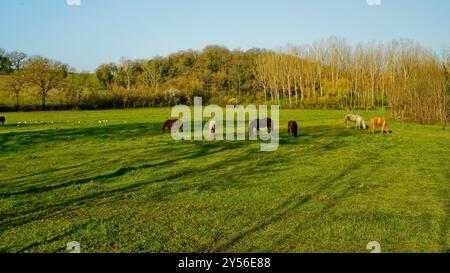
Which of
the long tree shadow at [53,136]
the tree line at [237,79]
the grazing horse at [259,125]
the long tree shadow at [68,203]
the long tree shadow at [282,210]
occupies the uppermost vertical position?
the tree line at [237,79]

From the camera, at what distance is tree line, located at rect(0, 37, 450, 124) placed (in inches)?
2926

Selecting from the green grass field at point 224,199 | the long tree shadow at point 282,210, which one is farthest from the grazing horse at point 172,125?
the long tree shadow at point 282,210

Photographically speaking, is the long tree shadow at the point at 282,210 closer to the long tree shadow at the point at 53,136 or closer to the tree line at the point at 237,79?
the long tree shadow at the point at 53,136

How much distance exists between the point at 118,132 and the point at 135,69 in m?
84.1

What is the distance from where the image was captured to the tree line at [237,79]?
7431 centimetres

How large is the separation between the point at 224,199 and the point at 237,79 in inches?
3829

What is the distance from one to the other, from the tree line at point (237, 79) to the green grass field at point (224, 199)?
3258cm

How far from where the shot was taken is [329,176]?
14281 mm

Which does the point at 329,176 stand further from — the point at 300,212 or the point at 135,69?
the point at 135,69

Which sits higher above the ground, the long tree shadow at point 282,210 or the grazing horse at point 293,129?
the grazing horse at point 293,129

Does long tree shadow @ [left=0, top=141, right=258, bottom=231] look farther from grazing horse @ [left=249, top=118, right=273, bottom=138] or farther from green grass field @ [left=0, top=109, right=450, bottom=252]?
grazing horse @ [left=249, top=118, right=273, bottom=138]

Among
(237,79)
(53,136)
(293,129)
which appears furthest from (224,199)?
(237,79)

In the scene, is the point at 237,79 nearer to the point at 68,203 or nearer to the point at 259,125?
the point at 259,125

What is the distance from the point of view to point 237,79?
107 metres
